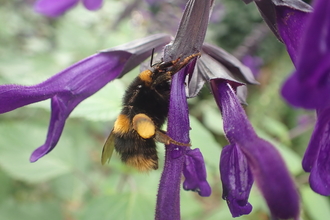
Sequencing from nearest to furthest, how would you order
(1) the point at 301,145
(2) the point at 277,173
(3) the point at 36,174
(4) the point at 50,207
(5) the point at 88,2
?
(2) the point at 277,173
(5) the point at 88,2
(3) the point at 36,174
(4) the point at 50,207
(1) the point at 301,145

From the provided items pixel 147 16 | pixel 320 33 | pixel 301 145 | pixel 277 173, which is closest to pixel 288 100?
pixel 320 33

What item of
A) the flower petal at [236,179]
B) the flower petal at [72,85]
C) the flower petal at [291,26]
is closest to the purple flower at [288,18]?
the flower petal at [291,26]

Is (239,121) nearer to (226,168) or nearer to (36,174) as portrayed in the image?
(226,168)

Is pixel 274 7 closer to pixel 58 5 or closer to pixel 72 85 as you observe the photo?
pixel 72 85

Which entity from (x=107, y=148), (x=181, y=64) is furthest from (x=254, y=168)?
(x=107, y=148)

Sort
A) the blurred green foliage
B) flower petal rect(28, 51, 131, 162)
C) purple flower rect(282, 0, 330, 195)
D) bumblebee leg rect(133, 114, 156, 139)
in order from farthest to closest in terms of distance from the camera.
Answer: the blurred green foliage < flower petal rect(28, 51, 131, 162) < bumblebee leg rect(133, 114, 156, 139) < purple flower rect(282, 0, 330, 195)

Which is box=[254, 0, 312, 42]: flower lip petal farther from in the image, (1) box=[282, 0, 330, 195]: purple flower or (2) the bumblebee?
(1) box=[282, 0, 330, 195]: purple flower

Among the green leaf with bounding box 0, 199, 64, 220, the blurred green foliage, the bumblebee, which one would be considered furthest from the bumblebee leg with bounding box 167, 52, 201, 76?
the green leaf with bounding box 0, 199, 64, 220

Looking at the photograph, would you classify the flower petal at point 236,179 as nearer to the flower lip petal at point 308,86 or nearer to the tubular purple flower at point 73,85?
the flower lip petal at point 308,86
